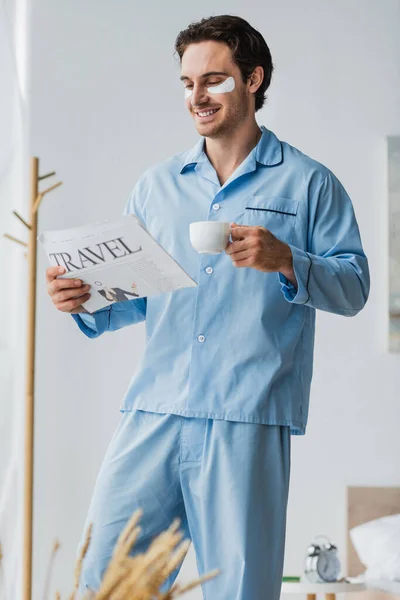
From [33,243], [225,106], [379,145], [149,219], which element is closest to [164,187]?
[149,219]

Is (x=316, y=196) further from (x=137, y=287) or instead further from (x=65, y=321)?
(x=65, y=321)

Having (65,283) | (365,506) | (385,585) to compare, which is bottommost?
(385,585)

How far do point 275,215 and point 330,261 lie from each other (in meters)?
0.14

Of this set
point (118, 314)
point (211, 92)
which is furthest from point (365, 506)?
point (211, 92)

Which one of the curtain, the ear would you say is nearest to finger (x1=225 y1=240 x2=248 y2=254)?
the ear

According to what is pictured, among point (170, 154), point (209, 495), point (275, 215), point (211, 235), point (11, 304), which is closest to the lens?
point (211, 235)

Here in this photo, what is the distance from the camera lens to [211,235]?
147 cm

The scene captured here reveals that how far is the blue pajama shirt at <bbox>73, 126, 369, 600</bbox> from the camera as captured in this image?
1591mm

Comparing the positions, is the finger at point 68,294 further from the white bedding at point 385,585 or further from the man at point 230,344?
the white bedding at point 385,585

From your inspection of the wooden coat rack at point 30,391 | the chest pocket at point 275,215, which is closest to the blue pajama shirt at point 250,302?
the chest pocket at point 275,215

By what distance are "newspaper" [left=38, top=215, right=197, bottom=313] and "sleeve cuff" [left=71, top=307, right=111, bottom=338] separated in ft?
0.56

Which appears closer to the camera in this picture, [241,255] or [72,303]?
[241,255]

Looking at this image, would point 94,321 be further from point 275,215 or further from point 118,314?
point 275,215

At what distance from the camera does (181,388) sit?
64.4 inches
